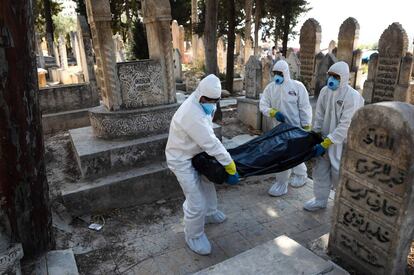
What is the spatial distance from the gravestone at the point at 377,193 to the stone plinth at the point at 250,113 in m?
4.70

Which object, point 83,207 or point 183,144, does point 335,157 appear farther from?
point 83,207

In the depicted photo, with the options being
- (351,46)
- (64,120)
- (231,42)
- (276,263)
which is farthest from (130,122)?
(351,46)

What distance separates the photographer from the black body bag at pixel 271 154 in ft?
11.3

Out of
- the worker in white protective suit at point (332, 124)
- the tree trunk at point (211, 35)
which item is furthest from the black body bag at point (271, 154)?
the tree trunk at point (211, 35)

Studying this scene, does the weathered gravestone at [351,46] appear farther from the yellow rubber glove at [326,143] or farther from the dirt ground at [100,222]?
the dirt ground at [100,222]

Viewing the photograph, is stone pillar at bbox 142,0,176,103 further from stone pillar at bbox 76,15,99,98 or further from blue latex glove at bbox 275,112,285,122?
stone pillar at bbox 76,15,99,98

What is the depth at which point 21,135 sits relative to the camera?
8.95ft

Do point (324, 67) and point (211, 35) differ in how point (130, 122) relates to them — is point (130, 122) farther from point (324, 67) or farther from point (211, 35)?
point (324, 67)

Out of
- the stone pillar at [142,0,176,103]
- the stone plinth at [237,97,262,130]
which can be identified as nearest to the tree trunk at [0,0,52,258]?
the stone pillar at [142,0,176,103]

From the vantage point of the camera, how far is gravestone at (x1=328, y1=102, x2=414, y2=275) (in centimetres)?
219

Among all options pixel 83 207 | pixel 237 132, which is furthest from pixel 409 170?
pixel 237 132

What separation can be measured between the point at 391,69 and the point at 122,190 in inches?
346

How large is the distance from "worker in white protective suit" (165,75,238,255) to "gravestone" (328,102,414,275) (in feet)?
3.76

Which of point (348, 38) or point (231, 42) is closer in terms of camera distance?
point (348, 38)
